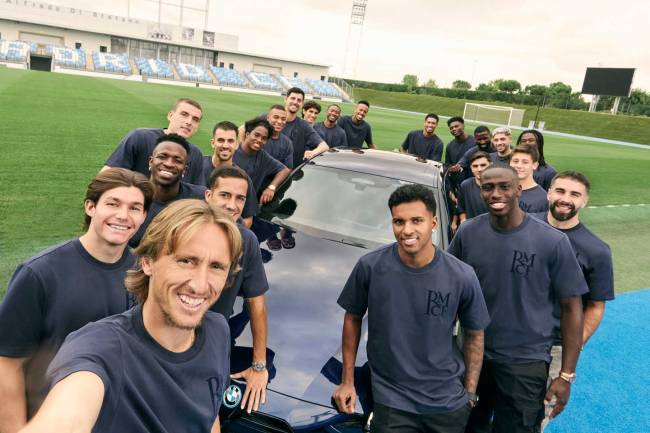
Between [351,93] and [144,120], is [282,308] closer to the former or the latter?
[144,120]

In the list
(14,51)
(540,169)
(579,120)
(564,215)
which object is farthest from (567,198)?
(14,51)

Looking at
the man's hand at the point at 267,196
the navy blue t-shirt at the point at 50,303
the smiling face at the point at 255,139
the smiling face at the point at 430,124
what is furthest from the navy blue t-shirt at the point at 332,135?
the navy blue t-shirt at the point at 50,303

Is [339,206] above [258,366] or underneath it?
above

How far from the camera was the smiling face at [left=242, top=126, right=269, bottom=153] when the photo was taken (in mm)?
5070

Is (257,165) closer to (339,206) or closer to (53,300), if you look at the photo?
(339,206)

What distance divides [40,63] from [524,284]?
75.4 metres

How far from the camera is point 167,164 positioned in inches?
132

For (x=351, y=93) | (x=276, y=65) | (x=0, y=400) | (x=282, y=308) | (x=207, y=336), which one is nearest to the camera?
(x=207, y=336)

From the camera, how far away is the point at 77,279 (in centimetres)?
203

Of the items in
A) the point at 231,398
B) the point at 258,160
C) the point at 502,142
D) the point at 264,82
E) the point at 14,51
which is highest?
the point at 264,82

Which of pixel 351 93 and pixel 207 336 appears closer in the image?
pixel 207 336


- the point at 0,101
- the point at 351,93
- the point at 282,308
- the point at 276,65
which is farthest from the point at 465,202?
the point at 276,65

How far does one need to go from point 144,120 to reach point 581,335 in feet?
57.3

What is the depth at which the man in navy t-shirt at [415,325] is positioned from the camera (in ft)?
7.80
